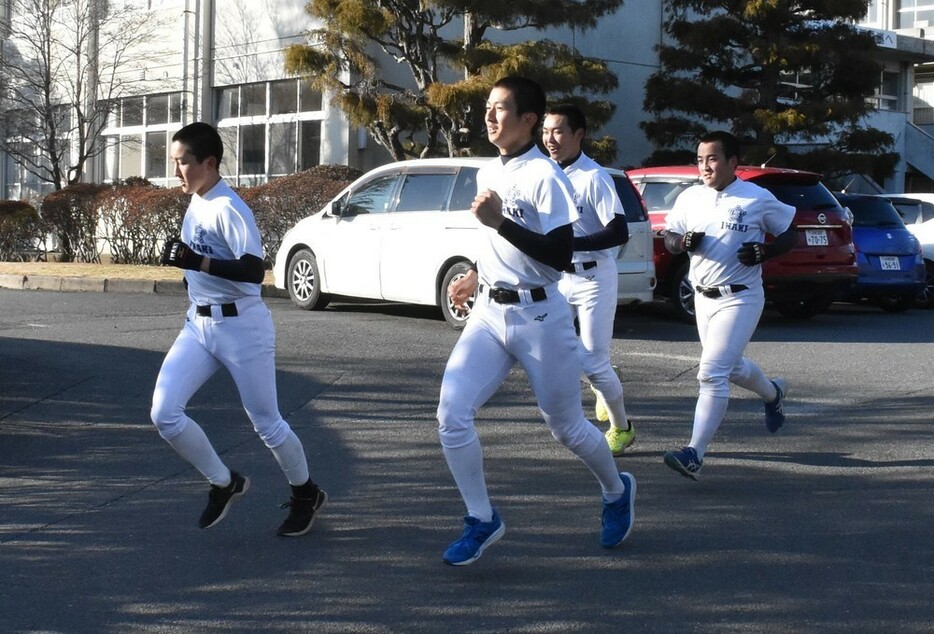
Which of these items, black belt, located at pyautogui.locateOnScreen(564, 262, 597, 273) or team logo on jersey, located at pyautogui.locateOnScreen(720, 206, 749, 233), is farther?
black belt, located at pyautogui.locateOnScreen(564, 262, 597, 273)

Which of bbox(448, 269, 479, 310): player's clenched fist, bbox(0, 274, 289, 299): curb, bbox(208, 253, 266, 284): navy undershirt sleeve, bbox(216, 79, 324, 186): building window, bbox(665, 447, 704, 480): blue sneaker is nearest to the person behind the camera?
bbox(448, 269, 479, 310): player's clenched fist

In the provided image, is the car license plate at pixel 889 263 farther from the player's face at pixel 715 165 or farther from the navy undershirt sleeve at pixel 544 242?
the navy undershirt sleeve at pixel 544 242

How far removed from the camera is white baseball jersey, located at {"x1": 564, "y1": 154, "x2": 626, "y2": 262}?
7184 mm

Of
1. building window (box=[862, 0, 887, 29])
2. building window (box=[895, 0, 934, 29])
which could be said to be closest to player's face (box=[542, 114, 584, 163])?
building window (box=[862, 0, 887, 29])

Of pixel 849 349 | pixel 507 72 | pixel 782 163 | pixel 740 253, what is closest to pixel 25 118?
pixel 507 72

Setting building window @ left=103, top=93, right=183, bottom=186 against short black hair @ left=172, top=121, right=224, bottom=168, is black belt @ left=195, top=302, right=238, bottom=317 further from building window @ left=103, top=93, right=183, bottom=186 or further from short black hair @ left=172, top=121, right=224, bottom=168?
building window @ left=103, top=93, right=183, bottom=186

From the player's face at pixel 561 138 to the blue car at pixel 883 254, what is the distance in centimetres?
973

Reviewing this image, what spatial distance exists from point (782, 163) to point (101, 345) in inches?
566

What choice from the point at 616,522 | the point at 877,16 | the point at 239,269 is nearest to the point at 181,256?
the point at 239,269

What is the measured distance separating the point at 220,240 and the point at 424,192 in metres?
8.24

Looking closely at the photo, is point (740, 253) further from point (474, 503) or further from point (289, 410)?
point (289, 410)

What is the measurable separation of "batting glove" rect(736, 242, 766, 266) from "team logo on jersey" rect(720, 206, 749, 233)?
0.17 metres

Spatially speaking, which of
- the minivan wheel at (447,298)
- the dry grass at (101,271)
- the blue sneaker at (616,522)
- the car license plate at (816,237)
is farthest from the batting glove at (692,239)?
the dry grass at (101,271)

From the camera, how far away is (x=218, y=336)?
5672 mm
